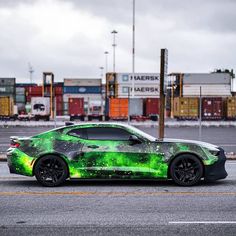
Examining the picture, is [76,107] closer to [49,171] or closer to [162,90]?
[162,90]

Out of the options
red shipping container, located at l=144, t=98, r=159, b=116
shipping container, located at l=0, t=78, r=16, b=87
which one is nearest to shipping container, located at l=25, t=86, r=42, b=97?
red shipping container, located at l=144, t=98, r=159, b=116

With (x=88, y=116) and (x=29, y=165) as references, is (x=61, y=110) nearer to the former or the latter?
(x=88, y=116)

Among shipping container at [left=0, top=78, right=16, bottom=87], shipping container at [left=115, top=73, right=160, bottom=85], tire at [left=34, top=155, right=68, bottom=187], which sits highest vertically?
shipping container at [left=0, top=78, right=16, bottom=87]

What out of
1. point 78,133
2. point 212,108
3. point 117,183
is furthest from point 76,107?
point 78,133

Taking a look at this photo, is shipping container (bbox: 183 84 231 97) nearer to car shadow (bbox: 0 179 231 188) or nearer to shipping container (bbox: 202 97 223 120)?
shipping container (bbox: 202 97 223 120)

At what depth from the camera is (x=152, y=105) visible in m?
52.0

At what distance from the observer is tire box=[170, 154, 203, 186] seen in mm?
9609

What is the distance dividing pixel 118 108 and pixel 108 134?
4069cm

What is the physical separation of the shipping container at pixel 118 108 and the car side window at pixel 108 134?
132ft

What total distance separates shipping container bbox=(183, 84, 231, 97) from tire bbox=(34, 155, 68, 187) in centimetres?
4567

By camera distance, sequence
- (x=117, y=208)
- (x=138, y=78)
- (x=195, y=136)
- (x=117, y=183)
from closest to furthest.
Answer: (x=117, y=208) < (x=117, y=183) < (x=195, y=136) < (x=138, y=78)

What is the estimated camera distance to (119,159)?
31.7 feet

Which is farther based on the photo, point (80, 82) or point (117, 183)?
point (80, 82)

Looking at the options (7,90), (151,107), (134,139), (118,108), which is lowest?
(134,139)
